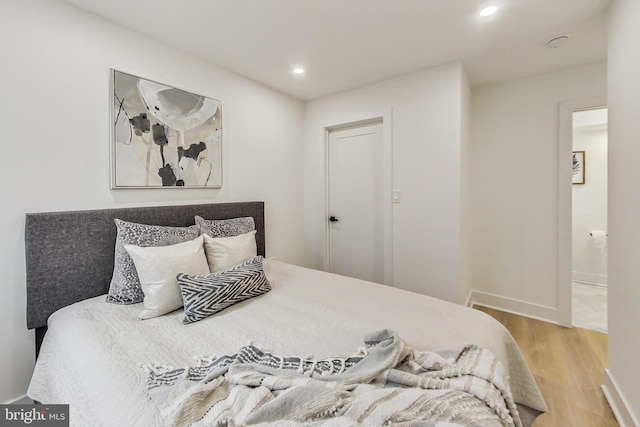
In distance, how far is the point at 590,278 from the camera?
12.6 ft

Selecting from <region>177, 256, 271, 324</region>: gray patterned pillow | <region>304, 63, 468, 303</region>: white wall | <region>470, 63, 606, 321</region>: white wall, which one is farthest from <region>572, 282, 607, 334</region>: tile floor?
<region>177, 256, 271, 324</region>: gray patterned pillow

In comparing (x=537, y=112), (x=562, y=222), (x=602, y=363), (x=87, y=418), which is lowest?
(x=602, y=363)

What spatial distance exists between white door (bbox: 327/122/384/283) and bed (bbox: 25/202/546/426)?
1.21 metres

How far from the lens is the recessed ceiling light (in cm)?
173

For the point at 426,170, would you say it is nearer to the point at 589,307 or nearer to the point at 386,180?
the point at 386,180

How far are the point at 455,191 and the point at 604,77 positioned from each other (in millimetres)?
1670

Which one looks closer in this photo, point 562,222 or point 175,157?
point 175,157

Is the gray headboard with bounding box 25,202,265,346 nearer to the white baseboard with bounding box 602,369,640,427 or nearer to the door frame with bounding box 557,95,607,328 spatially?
the white baseboard with bounding box 602,369,640,427

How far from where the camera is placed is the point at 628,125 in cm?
146

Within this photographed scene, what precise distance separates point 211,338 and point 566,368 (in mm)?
2487

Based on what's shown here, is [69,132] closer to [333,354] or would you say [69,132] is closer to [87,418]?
[87,418]

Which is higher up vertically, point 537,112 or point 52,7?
point 52,7

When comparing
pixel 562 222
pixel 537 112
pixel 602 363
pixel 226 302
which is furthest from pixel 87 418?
pixel 537 112

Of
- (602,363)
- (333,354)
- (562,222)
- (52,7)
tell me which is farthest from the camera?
(562,222)
